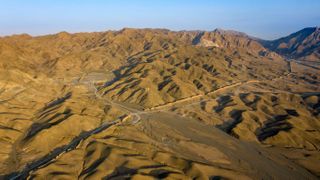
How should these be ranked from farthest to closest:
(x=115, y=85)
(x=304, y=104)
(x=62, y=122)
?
(x=115, y=85) < (x=304, y=104) < (x=62, y=122)

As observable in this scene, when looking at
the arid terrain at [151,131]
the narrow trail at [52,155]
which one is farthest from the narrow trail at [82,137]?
the arid terrain at [151,131]

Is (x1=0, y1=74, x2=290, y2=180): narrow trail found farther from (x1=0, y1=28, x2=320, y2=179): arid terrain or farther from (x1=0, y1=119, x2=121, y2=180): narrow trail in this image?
(x1=0, y1=28, x2=320, y2=179): arid terrain

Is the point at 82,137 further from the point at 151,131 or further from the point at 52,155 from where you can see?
the point at 151,131

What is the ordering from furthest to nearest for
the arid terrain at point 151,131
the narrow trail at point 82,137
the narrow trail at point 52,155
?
the arid terrain at point 151,131 < the narrow trail at point 82,137 < the narrow trail at point 52,155

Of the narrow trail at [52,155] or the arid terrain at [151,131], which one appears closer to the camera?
the narrow trail at [52,155]

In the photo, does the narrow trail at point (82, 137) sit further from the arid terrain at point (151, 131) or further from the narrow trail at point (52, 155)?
the arid terrain at point (151, 131)

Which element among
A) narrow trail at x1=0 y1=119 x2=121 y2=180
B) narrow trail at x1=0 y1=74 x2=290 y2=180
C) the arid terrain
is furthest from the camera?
the arid terrain

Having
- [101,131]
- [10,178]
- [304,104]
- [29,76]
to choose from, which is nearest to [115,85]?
[29,76]

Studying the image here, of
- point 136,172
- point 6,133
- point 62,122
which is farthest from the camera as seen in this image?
point 62,122

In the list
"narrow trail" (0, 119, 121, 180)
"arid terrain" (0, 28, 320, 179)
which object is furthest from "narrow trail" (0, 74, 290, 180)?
"arid terrain" (0, 28, 320, 179)

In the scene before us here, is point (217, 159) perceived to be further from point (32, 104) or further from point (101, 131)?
point (32, 104)

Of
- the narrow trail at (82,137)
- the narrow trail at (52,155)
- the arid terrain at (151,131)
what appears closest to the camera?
the narrow trail at (52,155)
